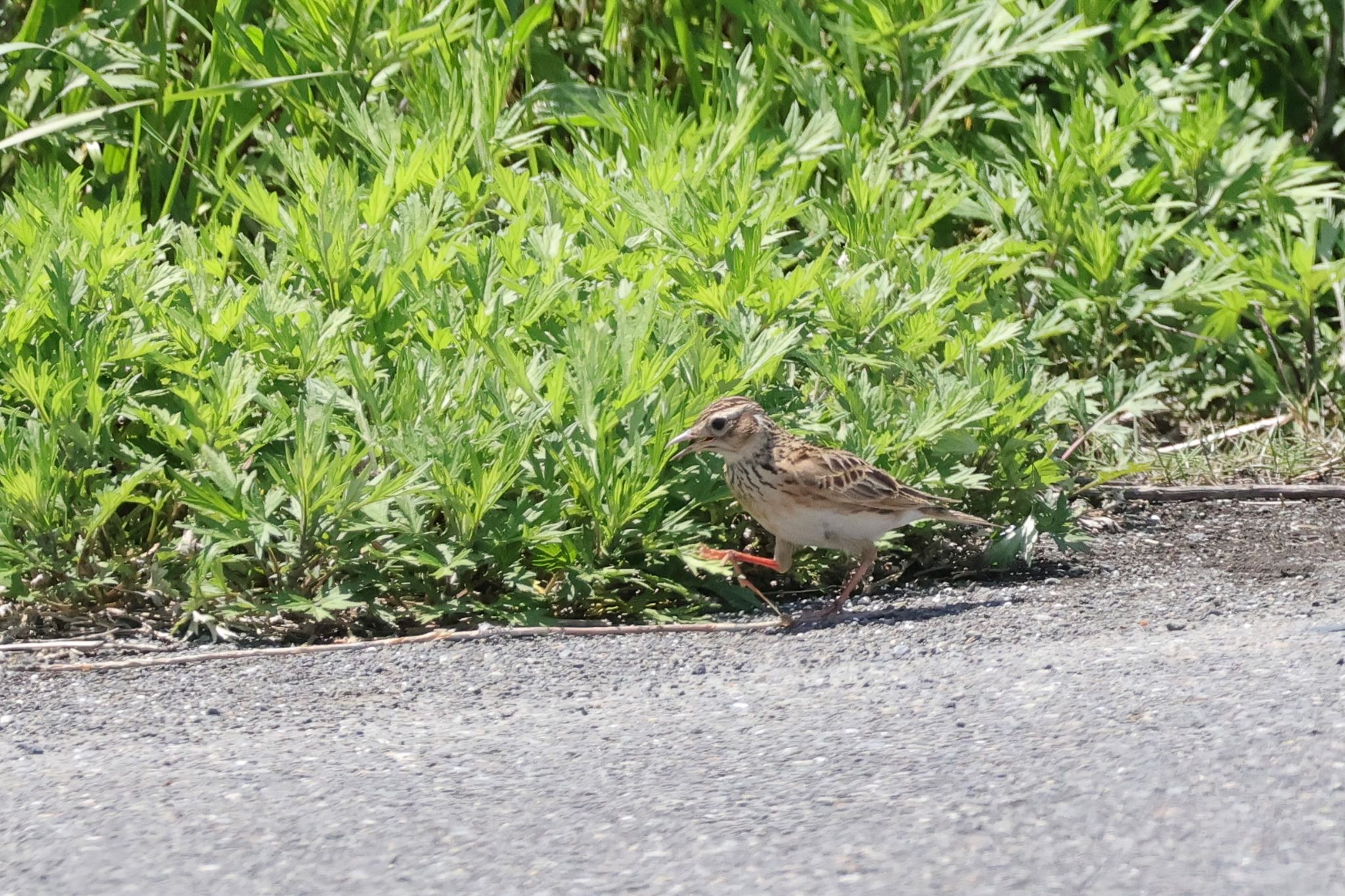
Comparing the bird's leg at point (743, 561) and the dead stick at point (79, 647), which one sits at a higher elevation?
the bird's leg at point (743, 561)

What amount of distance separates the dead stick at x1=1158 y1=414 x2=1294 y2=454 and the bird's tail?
5.80ft

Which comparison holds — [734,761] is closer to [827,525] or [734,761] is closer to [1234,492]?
[827,525]

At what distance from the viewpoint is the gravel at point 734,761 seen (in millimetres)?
3021

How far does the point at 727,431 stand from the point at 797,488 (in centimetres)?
25

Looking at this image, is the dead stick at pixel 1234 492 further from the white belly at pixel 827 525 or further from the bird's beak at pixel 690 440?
the bird's beak at pixel 690 440

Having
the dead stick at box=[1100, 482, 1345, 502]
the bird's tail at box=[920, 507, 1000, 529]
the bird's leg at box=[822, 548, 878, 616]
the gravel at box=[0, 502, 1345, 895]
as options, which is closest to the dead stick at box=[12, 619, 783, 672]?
the gravel at box=[0, 502, 1345, 895]

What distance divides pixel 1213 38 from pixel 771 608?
4.52 meters

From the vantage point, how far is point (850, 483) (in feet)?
16.4

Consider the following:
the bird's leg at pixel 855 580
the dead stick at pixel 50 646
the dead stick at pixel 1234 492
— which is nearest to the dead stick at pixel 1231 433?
the dead stick at pixel 1234 492

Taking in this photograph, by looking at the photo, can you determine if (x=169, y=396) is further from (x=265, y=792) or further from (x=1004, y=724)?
(x=1004, y=724)

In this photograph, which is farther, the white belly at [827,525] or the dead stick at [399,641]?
the white belly at [827,525]

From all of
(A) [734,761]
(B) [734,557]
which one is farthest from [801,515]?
(A) [734,761]

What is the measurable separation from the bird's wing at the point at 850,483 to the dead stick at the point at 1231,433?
6.67ft

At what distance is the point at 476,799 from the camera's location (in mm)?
3430
